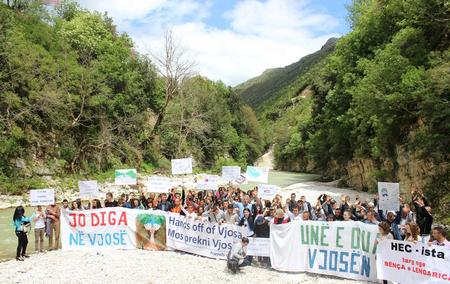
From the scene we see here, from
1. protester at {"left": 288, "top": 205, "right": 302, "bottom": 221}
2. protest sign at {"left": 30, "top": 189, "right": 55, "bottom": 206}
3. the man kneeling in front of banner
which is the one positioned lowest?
the man kneeling in front of banner

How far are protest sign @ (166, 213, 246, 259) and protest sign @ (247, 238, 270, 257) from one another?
45 centimetres

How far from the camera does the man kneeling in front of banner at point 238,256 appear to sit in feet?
38.0

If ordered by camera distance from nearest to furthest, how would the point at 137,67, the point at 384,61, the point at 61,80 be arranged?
the point at 384,61 < the point at 61,80 < the point at 137,67

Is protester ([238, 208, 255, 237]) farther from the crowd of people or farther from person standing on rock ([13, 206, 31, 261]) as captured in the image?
person standing on rock ([13, 206, 31, 261])

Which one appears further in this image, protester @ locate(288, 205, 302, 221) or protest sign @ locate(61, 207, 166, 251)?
protest sign @ locate(61, 207, 166, 251)

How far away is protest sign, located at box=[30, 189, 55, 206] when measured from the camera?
1355cm

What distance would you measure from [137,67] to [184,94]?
6.82 meters

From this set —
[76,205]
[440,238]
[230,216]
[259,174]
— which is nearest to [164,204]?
[230,216]

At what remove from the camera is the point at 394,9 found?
30734mm

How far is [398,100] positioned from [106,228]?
56.8ft

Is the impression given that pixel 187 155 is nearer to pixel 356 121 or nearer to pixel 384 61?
pixel 356 121

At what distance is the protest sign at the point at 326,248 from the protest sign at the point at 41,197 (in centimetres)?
750

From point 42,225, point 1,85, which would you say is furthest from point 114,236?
point 1,85

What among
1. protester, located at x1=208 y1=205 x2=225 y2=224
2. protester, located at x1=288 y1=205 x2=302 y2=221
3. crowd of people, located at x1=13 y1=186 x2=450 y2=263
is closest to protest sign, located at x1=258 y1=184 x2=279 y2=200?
crowd of people, located at x1=13 y1=186 x2=450 y2=263
